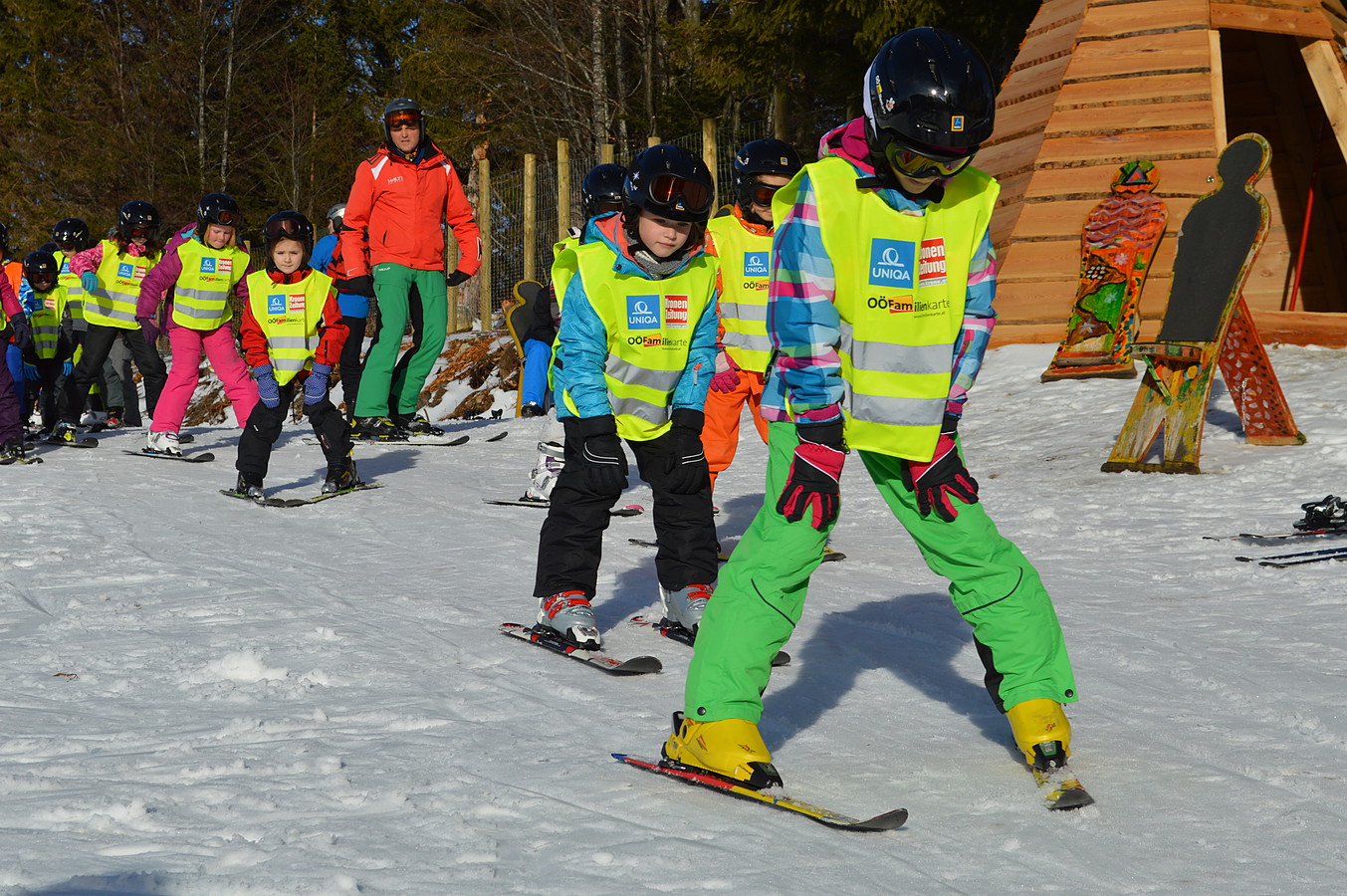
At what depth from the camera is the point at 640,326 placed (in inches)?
183

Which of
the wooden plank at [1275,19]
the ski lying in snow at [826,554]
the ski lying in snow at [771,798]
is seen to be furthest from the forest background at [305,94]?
the ski lying in snow at [771,798]

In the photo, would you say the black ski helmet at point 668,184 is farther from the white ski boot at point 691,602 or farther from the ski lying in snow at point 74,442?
the ski lying in snow at point 74,442

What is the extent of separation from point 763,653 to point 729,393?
326cm

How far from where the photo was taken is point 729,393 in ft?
20.9

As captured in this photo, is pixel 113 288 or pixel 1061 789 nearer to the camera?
pixel 1061 789

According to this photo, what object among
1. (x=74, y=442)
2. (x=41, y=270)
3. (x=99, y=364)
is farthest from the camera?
(x=99, y=364)

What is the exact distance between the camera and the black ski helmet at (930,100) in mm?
3037

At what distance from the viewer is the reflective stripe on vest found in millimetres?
6059

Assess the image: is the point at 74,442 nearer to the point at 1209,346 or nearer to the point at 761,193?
the point at 761,193

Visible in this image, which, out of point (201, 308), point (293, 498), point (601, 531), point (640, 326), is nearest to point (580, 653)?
point (601, 531)

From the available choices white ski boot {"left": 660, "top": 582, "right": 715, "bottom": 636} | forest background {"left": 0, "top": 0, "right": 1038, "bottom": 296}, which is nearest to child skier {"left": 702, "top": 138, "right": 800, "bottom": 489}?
white ski boot {"left": 660, "top": 582, "right": 715, "bottom": 636}

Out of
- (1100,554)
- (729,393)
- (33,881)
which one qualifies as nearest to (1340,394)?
(1100,554)

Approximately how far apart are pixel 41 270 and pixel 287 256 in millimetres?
5205

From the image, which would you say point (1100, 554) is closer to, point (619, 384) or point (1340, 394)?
point (619, 384)
